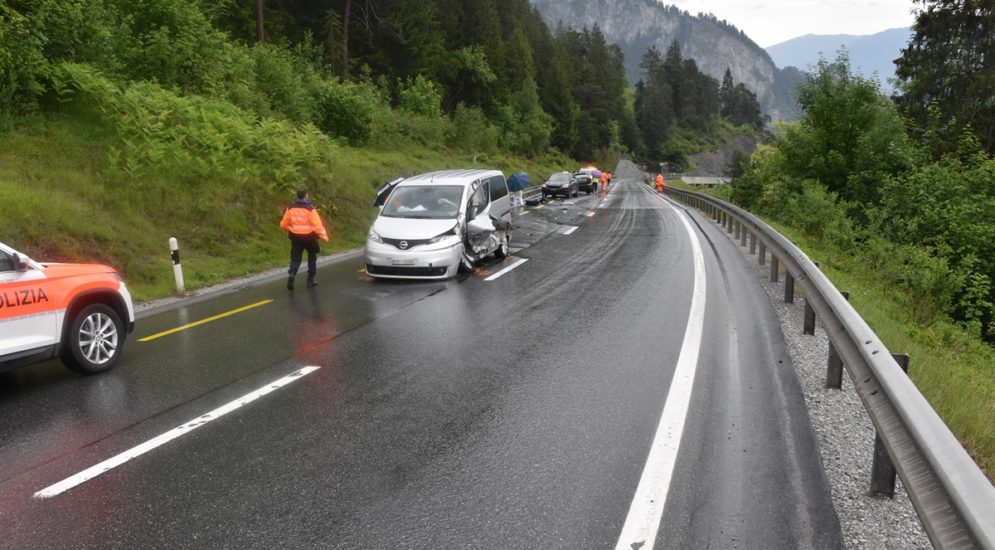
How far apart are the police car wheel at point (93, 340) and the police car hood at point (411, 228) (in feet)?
18.3

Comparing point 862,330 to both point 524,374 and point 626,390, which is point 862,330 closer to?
point 626,390

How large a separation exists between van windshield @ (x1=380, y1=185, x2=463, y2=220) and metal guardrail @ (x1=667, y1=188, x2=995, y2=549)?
822 cm

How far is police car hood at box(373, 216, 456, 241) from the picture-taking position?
39.7 feet

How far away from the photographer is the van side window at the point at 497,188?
15211mm

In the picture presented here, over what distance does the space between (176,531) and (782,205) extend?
989 inches

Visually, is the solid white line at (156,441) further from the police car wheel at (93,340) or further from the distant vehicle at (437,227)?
the distant vehicle at (437,227)

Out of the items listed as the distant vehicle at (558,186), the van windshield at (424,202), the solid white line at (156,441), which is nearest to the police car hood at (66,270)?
the solid white line at (156,441)

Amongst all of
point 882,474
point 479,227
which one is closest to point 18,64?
point 479,227

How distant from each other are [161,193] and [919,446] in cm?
1459

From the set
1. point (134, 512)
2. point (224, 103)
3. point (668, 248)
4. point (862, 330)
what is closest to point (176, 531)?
point (134, 512)

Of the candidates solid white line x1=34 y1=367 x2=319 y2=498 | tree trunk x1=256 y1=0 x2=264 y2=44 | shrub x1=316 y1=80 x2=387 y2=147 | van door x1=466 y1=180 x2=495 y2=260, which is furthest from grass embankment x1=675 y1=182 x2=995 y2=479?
tree trunk x1=256 y1=0 x2=264 y2=44

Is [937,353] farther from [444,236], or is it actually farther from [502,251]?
[502,251]

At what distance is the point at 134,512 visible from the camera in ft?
13.0

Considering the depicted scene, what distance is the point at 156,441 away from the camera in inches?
197
